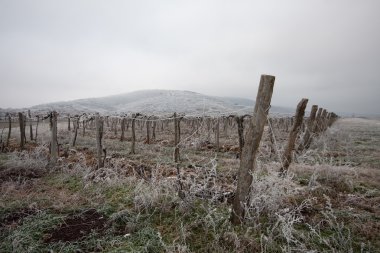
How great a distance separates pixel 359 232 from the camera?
3822 mm

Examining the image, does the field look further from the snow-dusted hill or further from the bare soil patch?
the snow-dusted hill

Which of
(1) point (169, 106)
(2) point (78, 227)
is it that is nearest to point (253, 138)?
(2) point (78, 227)

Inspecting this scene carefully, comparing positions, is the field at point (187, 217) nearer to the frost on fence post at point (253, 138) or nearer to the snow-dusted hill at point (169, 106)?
the frost on fence post at point (253, 138)

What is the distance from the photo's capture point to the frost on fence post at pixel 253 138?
3.66 metres

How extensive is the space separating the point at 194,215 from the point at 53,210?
2644mm

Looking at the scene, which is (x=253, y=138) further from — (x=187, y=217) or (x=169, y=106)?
(x=169, y=106)

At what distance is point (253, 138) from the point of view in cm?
371

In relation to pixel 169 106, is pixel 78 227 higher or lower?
higher

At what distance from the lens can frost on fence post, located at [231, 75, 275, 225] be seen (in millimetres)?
3660

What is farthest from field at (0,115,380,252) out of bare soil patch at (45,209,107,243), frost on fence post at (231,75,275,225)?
frost on fence post at (231,75,275,225)

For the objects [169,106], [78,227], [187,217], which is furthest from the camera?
[169,106]

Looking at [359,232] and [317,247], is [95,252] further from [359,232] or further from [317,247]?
[359,232]

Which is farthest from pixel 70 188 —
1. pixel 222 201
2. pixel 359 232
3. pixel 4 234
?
pixel 359 232

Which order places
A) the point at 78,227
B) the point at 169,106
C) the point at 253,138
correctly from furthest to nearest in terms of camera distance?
the point at 169,106
the point at 78,227
the point at 253,138
